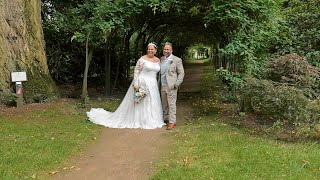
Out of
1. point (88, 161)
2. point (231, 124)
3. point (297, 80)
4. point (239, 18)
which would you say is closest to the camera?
point (88, 161)

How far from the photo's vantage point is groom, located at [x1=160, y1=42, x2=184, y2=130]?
8.50 meters

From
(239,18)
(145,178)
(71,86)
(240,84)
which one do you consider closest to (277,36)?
(239,18)

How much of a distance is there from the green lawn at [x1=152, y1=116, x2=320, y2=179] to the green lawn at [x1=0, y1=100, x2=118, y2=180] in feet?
5.53

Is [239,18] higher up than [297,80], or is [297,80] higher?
[239,18]

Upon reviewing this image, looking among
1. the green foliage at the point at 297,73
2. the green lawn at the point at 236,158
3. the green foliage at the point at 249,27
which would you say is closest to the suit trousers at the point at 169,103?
the green lawn at the point at 236,158

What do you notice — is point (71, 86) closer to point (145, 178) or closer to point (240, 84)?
point (240, 84)

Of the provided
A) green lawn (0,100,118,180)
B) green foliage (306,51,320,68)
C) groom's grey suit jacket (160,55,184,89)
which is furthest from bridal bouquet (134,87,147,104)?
green foliage (306,51,320,68)

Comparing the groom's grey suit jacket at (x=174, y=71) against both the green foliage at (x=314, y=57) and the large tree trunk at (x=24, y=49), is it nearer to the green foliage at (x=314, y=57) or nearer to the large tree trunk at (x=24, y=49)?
the green foliage at (x=314, y=57)

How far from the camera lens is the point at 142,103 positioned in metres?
8.77

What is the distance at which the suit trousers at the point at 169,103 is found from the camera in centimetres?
843

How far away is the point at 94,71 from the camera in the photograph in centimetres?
1560

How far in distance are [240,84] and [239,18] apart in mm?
1583

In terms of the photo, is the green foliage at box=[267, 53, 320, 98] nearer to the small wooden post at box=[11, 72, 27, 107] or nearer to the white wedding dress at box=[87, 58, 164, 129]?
the white wedding dress at box=[87, 58, 164, 129]

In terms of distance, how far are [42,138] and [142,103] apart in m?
2.61
